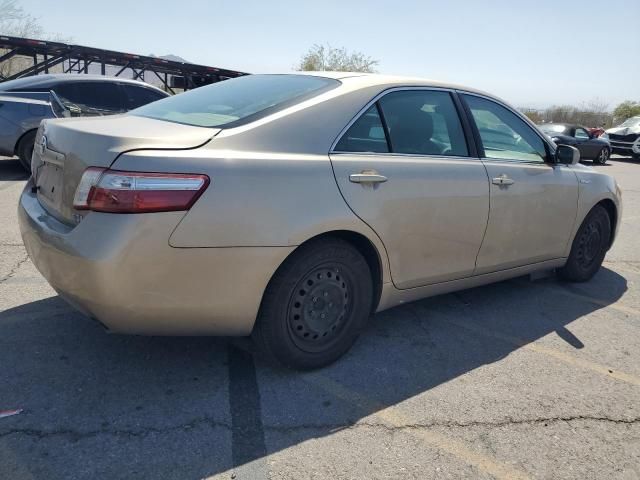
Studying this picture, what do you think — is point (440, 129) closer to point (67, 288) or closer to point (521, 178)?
point (521, 178)

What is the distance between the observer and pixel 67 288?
8.52 feet

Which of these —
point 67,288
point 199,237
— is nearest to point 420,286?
point 199,237

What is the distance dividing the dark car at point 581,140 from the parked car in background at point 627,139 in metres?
2.25

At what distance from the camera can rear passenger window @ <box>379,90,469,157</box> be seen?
131 inches

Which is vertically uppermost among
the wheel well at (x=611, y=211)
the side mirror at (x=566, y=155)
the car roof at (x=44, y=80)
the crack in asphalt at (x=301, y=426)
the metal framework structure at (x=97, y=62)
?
the metal framework structure at (x=97, y=62)

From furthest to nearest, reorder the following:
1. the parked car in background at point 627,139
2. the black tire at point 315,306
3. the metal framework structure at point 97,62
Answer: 1. the parked car in background at point 627,139
2. the metal framework structure at point 97,62
3. the black tire at point 315,306

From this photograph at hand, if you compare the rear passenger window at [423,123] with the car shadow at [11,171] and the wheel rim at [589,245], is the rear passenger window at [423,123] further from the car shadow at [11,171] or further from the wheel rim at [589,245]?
the car shadow at [11,171]

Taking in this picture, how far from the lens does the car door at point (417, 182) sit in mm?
3035

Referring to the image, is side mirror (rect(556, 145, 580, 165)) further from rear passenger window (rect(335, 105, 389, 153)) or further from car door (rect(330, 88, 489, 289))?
rear passenger window (rect(335, 105, 389, 153))

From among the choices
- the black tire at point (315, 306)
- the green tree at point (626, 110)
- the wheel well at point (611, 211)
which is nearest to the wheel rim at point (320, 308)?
the black tire at point (315, 306)

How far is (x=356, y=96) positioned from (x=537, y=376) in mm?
1964

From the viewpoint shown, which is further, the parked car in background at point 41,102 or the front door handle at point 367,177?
the parked car in background at point 41,102

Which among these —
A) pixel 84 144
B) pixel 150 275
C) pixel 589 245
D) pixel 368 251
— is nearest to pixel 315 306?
pixel 368 251

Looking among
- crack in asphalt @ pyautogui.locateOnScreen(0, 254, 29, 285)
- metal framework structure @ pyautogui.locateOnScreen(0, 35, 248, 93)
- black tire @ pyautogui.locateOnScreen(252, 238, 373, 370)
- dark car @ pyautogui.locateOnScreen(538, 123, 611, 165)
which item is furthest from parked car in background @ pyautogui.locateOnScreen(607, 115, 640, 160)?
crack in asphalt @ pyautogui.locateOnScreen(0, 254, 29, 285)
